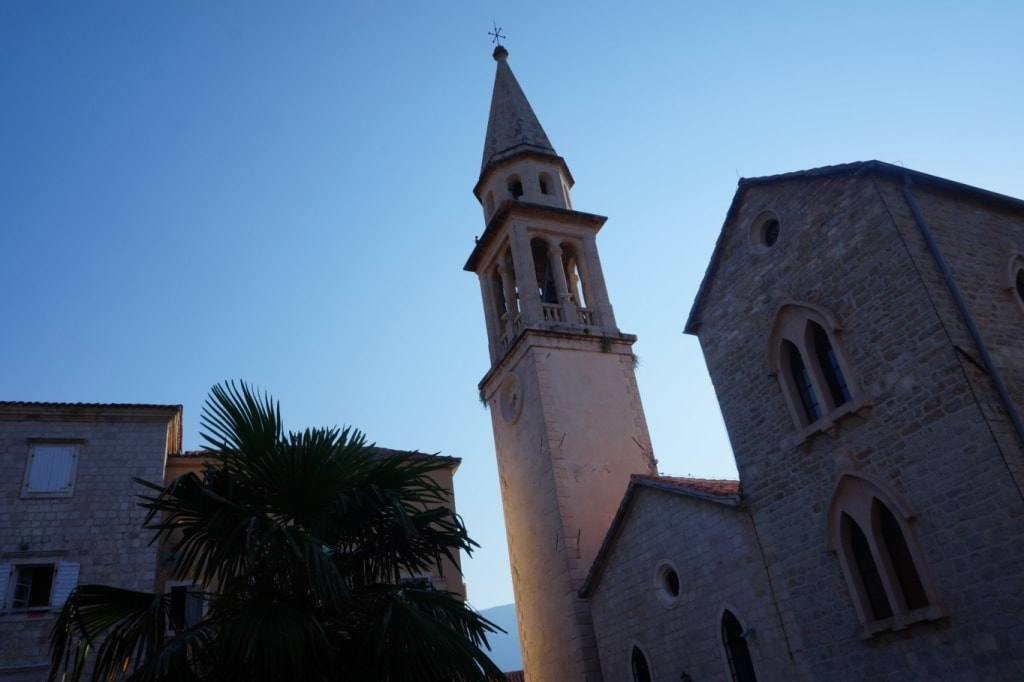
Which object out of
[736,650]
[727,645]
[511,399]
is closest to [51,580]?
[511,399]

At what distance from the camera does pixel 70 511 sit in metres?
17.9

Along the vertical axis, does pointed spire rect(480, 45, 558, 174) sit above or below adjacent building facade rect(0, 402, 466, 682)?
above

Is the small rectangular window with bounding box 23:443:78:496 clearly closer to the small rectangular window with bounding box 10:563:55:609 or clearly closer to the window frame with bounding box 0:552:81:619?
the window frame with bounding box 0:552:81:619

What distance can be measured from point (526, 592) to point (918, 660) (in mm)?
11951

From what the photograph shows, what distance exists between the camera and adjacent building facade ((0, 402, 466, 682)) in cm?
1664

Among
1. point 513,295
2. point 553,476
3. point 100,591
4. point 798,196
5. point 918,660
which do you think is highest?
point 513,295

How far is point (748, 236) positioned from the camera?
13805 mm

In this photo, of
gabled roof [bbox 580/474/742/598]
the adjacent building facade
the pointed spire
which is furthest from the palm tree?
the pointed spire

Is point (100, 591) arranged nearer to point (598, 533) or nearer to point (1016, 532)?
point (1016, 532)

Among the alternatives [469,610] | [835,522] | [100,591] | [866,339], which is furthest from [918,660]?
[100,591]

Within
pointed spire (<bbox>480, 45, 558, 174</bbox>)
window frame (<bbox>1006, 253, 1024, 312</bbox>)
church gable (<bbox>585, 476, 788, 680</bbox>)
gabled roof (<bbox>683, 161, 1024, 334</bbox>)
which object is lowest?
church gable (<bbox>585, 476, 788, 680</bbox>)

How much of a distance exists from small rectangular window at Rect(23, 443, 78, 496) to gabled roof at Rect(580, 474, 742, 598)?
12.6m

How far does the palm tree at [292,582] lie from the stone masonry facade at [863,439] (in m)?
5.40

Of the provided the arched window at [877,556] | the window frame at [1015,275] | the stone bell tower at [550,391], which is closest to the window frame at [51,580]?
the stone bell tower at [550,391]
